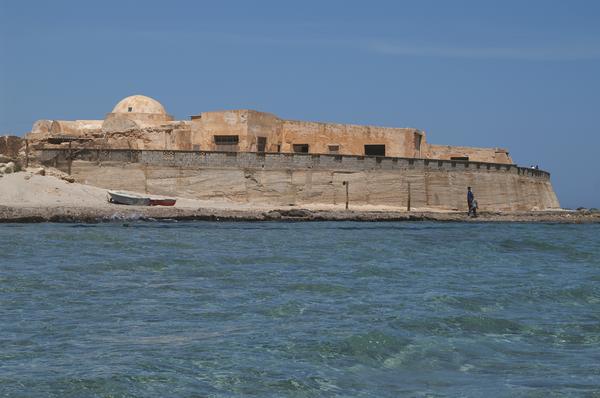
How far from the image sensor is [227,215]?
2856 centimetres

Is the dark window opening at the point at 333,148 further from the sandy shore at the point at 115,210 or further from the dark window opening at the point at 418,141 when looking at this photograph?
the sandy shore at the point at 115,210

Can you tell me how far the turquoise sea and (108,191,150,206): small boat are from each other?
1078cm

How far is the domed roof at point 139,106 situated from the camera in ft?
129

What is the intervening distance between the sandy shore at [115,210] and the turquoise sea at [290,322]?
22.7 feet

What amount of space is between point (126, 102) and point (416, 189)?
13357 millimetres

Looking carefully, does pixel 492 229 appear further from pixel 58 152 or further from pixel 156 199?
pixel 58 152

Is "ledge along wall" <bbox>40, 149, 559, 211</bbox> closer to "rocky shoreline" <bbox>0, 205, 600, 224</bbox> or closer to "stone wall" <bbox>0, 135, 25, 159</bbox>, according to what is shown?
"stone wall" <bbox>0, 135, 25, 159</bbox>

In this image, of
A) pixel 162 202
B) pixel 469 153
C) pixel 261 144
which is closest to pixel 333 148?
pixel 261 144

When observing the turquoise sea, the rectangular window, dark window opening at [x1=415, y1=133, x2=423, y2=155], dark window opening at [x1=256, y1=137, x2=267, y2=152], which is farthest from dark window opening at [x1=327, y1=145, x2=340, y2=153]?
the turquoise sea

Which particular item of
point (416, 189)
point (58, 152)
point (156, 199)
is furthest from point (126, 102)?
point (416, 189)

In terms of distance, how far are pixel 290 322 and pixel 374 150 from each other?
29.4 meters

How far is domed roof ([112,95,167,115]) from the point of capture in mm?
39281

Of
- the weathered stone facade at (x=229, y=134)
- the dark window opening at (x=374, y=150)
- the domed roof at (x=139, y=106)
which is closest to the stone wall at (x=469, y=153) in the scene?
the weathered stone facade at (x=229, y=134)

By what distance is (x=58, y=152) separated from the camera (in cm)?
3319
